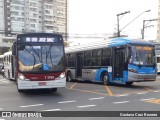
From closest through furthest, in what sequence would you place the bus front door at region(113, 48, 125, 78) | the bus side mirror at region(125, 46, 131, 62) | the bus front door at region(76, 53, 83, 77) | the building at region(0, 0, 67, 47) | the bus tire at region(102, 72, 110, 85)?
the bus side mirror at region(125, 46, 131, 62), the bus front door at region(113, 48, 125, 78), the bus tire at region(102, 72, 110, 85), the bus front door at region(76, 53, 83, 77), the building at region(0, 0, 67, 47)

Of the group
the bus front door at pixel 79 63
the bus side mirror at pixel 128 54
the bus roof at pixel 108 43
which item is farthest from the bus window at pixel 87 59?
the bus side mirror at pixel 128 54

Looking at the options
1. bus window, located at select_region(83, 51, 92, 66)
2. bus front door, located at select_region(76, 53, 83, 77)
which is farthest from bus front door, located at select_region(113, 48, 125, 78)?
bus front door, located at select_region(76, 53, 83, 77)

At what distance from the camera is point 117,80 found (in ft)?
66.0

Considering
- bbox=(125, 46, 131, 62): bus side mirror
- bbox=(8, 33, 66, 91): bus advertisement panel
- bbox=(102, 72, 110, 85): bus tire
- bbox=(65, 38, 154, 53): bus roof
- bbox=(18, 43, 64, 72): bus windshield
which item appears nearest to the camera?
bbox=(8, 33, 66, 91): bus advertisement panel

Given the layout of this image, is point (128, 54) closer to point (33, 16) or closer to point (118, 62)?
point (118, 62)

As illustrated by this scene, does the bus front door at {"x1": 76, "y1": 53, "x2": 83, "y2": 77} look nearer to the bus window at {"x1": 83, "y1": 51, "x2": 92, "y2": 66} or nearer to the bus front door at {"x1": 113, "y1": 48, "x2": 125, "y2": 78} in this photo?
the bus window at {"x1": 83, "y1": 51, "x2": 92, "y2": 66}

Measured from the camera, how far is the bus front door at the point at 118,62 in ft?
64.3

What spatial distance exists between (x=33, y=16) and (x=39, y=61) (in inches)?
3879

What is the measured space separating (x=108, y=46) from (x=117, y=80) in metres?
2.48

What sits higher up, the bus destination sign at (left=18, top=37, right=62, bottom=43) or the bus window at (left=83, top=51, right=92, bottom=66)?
the bus destination sign at (left=18, top=37, right=62, bottom=43)

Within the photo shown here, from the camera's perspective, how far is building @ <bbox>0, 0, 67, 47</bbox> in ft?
345

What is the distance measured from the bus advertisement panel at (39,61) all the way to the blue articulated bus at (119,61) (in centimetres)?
498

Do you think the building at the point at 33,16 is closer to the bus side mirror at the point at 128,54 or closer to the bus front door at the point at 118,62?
the bus front door at the point at 118,62

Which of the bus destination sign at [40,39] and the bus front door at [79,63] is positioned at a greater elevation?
the bus destination sign at [40,39]
